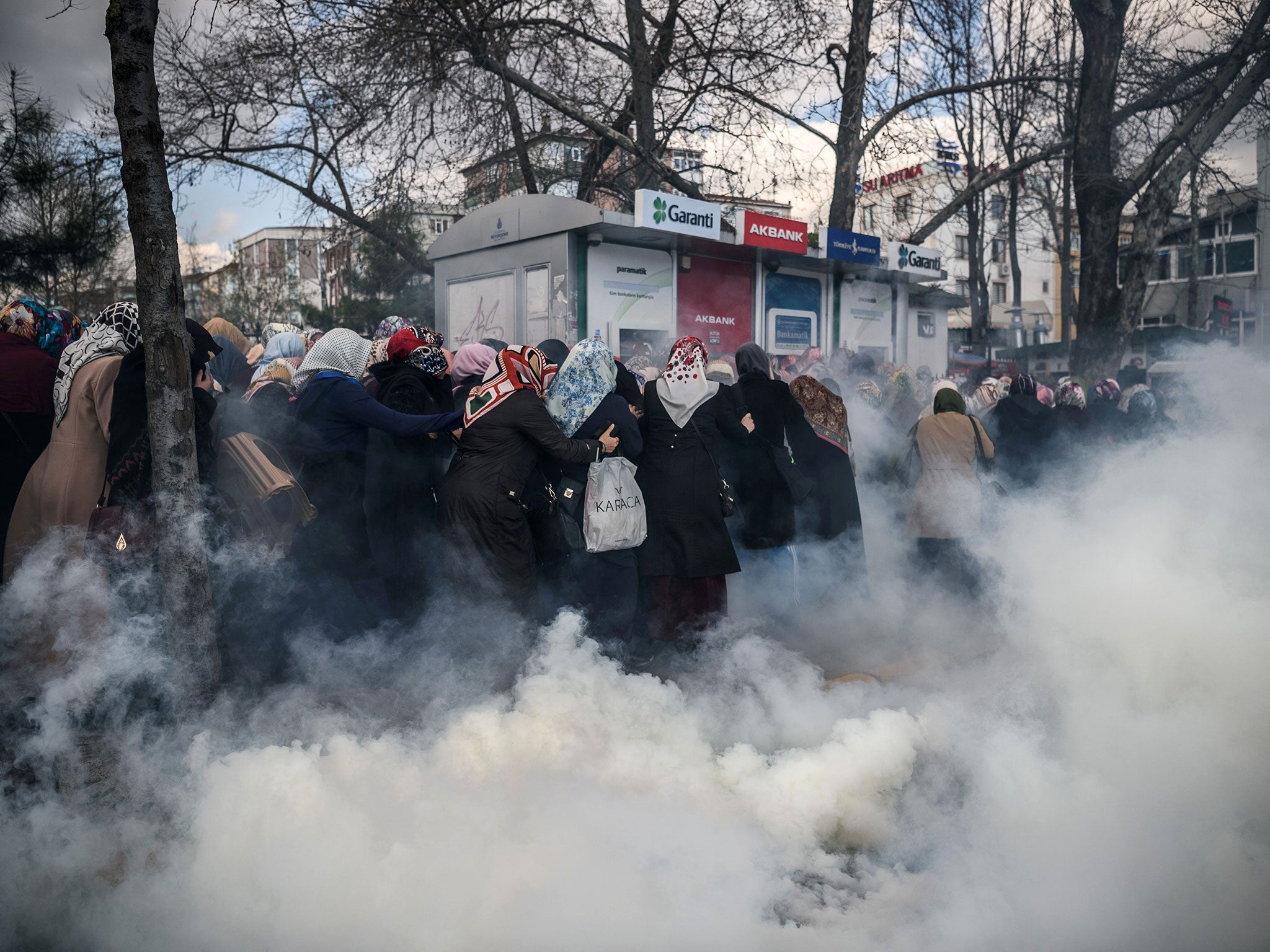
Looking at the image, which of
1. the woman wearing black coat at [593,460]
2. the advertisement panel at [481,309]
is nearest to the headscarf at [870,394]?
the woman wearing black coat at [593,460]

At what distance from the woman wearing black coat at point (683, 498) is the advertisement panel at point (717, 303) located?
422 cm

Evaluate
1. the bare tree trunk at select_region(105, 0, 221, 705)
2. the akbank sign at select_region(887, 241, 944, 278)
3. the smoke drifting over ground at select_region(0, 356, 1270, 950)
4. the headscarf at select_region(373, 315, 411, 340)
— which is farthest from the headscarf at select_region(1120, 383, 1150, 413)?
the bare tree trunk at select_region(105, 0, 221, 705)

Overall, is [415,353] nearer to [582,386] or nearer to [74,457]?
[582,386]

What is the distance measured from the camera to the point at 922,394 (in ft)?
27.7

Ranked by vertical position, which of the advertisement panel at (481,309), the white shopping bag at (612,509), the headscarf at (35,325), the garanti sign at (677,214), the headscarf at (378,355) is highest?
the garanti sign at (677,214)

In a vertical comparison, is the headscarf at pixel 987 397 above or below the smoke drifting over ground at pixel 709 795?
above

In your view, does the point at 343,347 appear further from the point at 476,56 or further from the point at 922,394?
the point at 476,56

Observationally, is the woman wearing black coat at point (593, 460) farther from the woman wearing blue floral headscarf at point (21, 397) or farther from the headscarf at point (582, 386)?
the woman wearing blue floral headscarf at point (21, 397)

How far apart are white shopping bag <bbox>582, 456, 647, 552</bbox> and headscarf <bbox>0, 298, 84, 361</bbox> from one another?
2.32 metres

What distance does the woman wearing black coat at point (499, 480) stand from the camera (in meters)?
4.02

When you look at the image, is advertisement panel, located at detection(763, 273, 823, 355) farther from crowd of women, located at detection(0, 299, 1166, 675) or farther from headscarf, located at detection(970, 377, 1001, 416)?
crowd of women, located at detection(0, 299, 1166, 675)

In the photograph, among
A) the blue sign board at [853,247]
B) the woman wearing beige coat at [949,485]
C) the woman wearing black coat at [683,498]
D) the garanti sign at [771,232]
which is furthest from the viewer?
the blue sign board at [853,247]

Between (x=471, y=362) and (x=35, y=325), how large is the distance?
189cm

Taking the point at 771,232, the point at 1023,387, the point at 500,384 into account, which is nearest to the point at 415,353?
the point at 500,384
